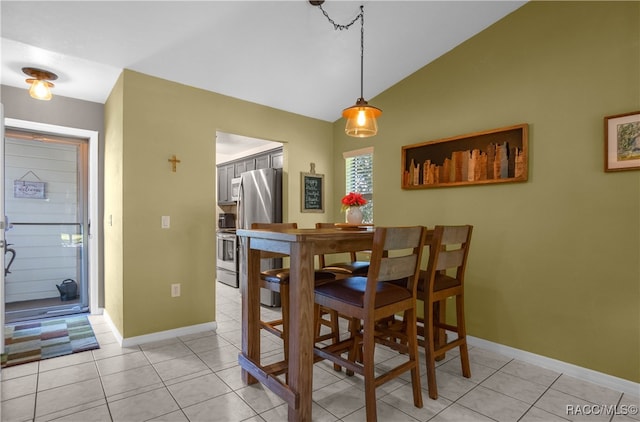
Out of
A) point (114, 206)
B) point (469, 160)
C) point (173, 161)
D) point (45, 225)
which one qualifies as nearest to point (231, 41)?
point (173, 161)

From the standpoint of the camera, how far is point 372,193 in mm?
3803

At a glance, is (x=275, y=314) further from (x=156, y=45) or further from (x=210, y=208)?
(x=156, y=45)

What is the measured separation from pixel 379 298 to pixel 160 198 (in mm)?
2193

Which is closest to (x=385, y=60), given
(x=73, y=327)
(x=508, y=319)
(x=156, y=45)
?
(x=156, y=45)

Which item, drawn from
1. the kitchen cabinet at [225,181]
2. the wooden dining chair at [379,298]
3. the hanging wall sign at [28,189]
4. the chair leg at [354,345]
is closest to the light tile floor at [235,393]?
the chair leg at [354,345]

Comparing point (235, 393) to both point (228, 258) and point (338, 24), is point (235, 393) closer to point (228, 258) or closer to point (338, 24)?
point (338, 24)

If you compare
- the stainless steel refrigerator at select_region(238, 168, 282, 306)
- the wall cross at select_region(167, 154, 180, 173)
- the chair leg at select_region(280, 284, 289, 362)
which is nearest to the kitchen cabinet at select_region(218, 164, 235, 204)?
the stainless steel refrigerator at select_region(238, 168, 282, 306)

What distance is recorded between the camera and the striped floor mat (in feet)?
8.57

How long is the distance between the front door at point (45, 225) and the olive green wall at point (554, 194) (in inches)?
157

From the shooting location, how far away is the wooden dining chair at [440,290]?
205 cm

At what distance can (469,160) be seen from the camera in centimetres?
292

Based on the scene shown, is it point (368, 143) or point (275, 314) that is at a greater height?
point (368, 143)

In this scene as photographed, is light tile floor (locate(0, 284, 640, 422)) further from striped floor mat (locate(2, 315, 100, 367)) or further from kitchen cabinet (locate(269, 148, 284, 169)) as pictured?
kitchen cabinet (locate(269, 148, 284, 169))

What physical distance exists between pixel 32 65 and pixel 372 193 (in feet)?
10.9
